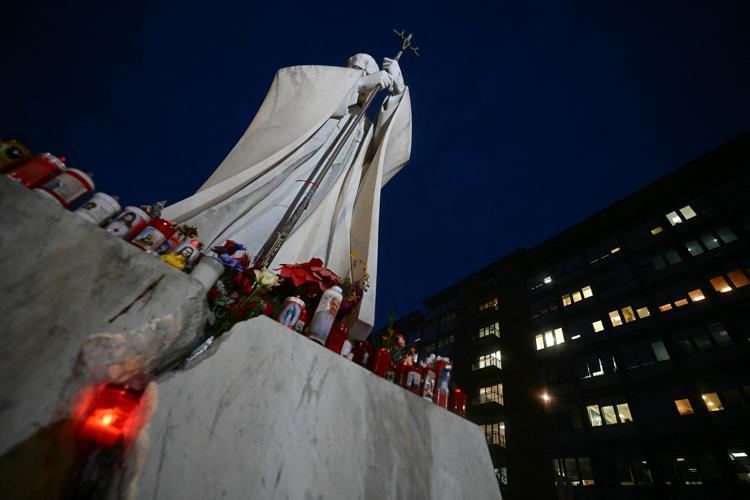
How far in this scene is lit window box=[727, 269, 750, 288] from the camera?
1395 centimetres

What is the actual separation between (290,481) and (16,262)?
147 centimetres

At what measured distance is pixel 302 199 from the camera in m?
4.21

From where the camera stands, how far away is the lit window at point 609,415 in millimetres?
14612

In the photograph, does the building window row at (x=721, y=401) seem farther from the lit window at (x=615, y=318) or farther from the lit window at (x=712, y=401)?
the lit window at (x=615, y=318)

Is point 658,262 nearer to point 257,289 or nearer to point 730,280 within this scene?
point 730,280

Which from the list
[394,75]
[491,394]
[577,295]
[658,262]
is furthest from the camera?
[491,394]

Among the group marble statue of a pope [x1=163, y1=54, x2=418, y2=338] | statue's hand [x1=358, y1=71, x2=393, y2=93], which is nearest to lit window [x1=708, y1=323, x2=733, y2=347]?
marble statue of a pope [x1=163, y1=54, x2=418, y2=338]

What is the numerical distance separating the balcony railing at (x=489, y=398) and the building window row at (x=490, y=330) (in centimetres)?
433

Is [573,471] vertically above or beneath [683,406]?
beneath

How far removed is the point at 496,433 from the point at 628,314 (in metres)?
10.5

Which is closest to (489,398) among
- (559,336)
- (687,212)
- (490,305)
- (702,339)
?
(559,336)

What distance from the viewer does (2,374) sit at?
1.08 m

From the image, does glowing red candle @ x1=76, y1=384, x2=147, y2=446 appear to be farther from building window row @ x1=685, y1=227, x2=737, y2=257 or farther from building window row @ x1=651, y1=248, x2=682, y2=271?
building window row @ x1=685, y1=227, x2=737, y2=257

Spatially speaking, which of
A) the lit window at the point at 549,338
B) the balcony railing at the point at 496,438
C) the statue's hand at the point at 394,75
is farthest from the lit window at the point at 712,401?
the statue's hand at the point at 394,75
